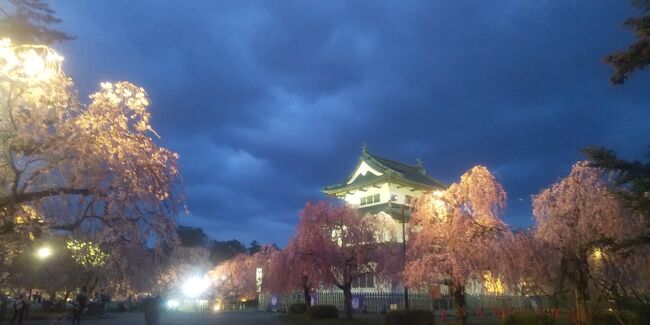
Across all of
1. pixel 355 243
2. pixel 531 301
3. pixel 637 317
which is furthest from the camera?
pixel 531 301

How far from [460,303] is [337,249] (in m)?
10.6

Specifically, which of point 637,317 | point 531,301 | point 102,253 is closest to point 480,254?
point 637,317

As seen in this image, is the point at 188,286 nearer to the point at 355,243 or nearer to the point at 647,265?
the point at 355,243

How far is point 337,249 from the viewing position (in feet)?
108

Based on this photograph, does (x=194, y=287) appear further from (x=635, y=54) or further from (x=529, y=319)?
(x=635, y=54)

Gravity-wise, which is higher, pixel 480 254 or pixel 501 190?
pixel 501 190

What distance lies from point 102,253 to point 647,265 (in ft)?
64.9

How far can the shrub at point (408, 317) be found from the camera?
23.9m

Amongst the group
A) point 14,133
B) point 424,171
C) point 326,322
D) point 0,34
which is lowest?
point 326,322

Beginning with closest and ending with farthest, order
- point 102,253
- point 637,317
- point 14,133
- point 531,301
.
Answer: point 14,133
point 102,253
point 637,317
point 531,301

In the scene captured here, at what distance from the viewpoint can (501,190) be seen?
24578mm

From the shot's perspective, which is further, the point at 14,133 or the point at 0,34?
the point at 0,34

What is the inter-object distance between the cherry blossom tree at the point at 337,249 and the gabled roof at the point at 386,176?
13584 mm

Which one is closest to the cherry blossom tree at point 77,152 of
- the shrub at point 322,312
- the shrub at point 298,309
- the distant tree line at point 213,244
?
the shrub at point 322,312
